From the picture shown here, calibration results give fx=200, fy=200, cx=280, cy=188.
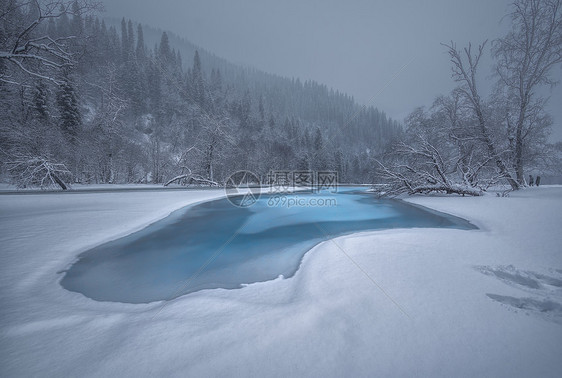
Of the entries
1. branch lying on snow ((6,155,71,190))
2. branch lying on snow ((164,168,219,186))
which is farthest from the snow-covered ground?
branch lying on snow ((164,168,219,186))

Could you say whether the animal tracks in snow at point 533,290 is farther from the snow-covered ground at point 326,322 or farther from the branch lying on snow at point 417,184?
the branch lying on snow at point 417,184

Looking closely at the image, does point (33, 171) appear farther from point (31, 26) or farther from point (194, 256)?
point (194, 256)

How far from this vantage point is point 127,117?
155 feet

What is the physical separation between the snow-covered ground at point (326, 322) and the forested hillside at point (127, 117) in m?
5.80

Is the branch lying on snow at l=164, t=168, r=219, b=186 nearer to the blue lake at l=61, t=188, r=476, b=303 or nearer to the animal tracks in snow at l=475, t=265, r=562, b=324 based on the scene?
the blue lake at l=61, t=188, r=476, b=303

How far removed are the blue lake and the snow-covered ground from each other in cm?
39

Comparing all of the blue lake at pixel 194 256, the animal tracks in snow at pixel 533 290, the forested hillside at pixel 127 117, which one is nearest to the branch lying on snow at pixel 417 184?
the blue lake at pixel 194 256

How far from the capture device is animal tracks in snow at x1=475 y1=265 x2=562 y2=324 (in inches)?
83.2

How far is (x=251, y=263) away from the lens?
445 cm

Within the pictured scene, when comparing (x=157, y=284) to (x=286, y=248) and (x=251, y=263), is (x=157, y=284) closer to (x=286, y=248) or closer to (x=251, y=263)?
(x=251, y=263)

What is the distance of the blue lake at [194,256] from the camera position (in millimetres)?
3348

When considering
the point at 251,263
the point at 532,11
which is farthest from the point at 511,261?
the point at 532,11

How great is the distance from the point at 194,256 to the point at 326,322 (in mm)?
3844

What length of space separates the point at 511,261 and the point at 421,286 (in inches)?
82.1
